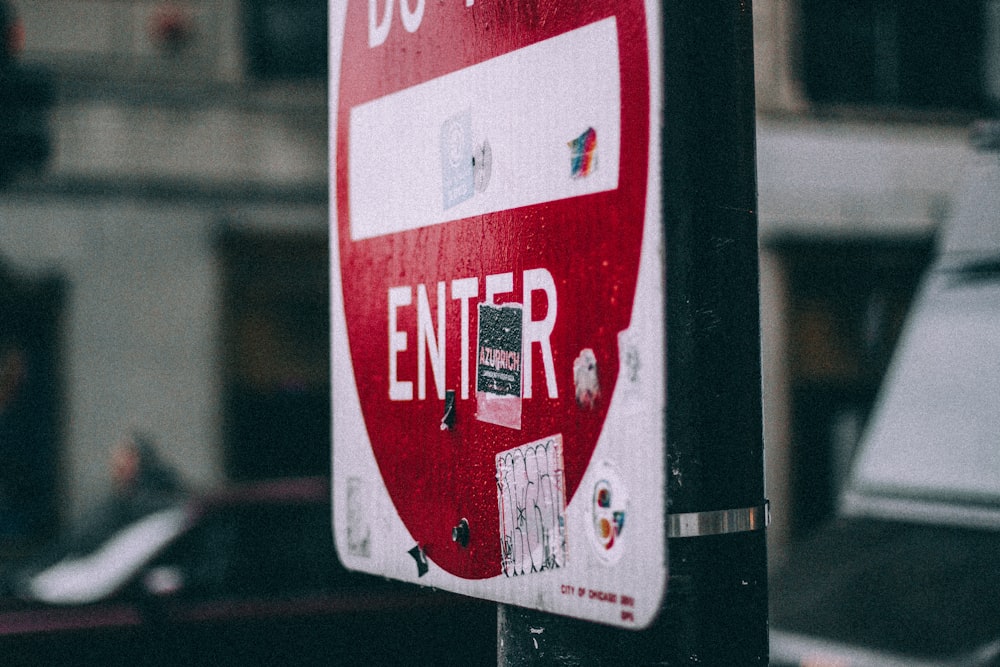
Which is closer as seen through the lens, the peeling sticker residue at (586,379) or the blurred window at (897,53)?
the peeling sticker residue at (586,379)

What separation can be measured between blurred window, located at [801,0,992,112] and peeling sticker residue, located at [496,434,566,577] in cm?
1205

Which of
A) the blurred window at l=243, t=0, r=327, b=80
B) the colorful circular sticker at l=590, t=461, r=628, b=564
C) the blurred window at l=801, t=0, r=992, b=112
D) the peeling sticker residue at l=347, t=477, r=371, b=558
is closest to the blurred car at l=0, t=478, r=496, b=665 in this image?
the peeling sticker residue at l=347, t=477, r=371, b=558

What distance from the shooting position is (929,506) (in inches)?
143

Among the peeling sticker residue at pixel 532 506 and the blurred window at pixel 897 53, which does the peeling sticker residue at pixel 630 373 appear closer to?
the peeling sticker residue at pixel 532 506

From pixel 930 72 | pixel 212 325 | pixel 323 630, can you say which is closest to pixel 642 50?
pixel 323 630

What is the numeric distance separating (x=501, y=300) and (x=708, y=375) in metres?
0.28

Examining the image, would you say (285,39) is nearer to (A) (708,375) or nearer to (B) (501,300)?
(B) (501,300)

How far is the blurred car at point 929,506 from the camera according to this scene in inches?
127

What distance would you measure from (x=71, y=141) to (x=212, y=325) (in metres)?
2.13

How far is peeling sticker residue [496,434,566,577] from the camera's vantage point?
130cm

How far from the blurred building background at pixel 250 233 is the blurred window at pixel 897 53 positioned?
1.3 inches

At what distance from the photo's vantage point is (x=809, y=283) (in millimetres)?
12766

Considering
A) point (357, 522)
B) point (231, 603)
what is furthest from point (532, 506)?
point (231, 603)

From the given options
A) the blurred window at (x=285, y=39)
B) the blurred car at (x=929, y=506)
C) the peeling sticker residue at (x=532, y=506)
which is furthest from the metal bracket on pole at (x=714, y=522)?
the blurred window at (x=285, y=39)
